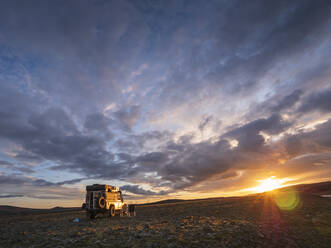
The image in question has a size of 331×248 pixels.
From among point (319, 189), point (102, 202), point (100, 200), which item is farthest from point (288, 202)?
point (319, 189)

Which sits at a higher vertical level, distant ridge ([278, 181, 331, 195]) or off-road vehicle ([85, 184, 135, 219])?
off-road vehicle ([85, 184, 135, 219])

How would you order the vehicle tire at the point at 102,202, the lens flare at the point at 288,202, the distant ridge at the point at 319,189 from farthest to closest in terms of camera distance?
the distant ridge at the point at 319,189
the lens flare at the point at 288,202
the vehicle tire at the point at 102,202

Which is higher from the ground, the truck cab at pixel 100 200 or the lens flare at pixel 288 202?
the truck cab at pixel 100 200

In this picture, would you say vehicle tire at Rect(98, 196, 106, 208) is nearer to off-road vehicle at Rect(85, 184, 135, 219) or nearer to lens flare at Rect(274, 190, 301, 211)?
off-road vehicle at Rect(85, 184, 135, 219)

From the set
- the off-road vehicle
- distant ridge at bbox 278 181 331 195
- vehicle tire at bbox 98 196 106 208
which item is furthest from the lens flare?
distant ridge at bbox 278 181 331 195

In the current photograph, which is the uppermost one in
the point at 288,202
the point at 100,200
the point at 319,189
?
the point at 100,200

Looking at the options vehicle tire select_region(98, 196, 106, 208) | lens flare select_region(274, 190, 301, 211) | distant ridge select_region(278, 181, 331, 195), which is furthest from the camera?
distant ridge select_region(278, 181, 331, 195)

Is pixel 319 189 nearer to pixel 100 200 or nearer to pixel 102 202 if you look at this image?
pixel 102 202

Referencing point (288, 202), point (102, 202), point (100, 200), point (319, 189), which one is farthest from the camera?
point (319, 189)

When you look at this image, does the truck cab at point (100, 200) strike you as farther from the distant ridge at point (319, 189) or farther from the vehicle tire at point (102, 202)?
the distant ridge at point (319, 189)

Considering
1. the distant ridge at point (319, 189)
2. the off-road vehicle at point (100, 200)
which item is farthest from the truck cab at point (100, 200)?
the distant ridge at point (319, 189)

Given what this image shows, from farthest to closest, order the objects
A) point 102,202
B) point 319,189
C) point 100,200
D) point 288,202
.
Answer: point 319,189 → point 288,202 → point 102,202 → point 100,200

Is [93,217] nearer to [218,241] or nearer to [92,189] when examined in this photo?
[92,189]

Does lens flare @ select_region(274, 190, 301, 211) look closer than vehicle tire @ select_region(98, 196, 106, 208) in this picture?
No
